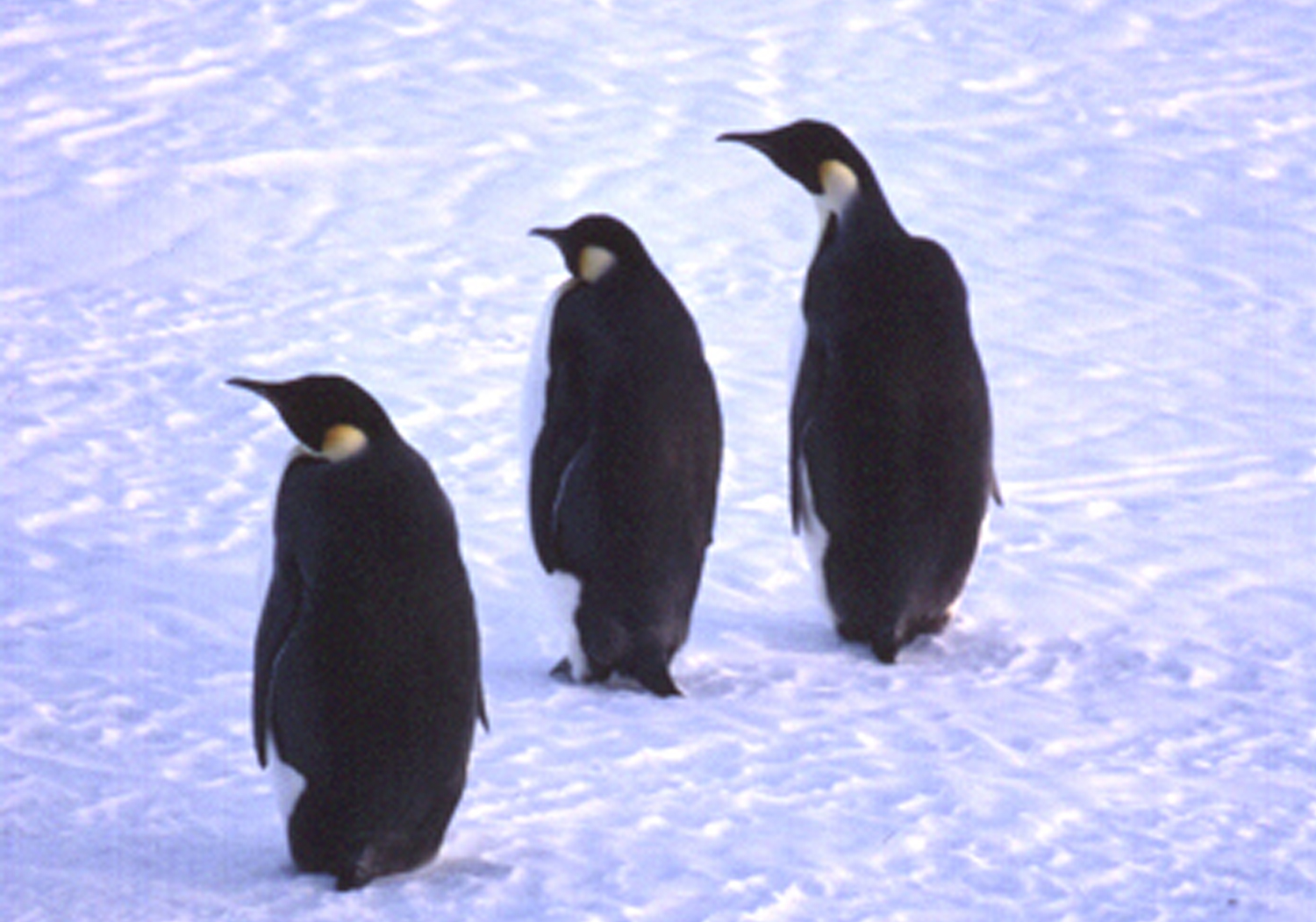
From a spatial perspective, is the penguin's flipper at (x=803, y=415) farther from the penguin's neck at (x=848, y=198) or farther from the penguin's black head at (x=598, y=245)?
the penguin's black head at (x=598, y=245)

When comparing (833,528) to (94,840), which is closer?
(94,840)

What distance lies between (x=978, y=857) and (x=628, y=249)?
1.29m

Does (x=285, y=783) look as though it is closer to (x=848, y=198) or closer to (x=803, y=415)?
(x=803, y=415)

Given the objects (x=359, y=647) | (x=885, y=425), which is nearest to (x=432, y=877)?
(x=359, y=647)

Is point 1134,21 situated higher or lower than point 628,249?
lower

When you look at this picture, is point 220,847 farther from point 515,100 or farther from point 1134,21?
point 1134,21

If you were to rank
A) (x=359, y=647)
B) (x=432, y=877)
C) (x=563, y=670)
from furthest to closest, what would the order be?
(x=563, y=670) → (x=432, y=877) → (x=359, y=647)

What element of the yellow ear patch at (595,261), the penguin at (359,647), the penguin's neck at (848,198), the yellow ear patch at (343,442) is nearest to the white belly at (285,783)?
the penguin at (359,647)

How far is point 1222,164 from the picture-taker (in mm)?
9266

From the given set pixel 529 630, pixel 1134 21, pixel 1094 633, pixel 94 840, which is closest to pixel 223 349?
pixel 529 630

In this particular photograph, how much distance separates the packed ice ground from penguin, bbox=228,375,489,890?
0.34 ft

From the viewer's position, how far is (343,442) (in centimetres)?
300

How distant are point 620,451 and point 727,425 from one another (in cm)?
210

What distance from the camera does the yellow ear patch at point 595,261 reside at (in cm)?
399
